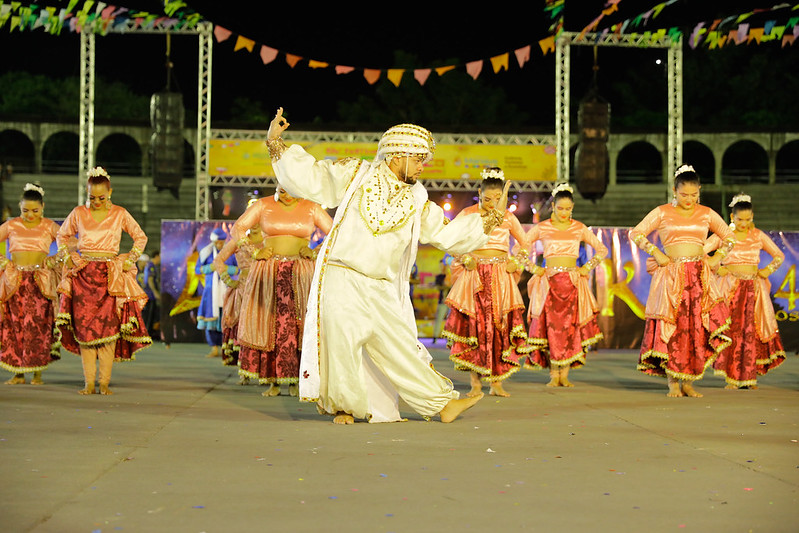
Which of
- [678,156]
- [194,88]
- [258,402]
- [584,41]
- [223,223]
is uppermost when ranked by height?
[194,88]

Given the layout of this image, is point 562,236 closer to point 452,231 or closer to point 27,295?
point 452,231

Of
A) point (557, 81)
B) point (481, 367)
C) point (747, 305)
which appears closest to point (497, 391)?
point (481, 367)

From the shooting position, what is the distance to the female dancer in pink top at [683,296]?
28.2 ft

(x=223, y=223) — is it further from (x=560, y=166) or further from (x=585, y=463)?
(x=585, y=463)

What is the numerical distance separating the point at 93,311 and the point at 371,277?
2773 mm

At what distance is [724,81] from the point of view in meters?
45.3

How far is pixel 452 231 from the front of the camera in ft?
21.4

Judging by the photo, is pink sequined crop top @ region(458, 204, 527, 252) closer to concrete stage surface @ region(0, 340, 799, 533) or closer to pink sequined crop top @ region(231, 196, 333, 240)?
pink sequined crop top @ region(231, 196, 333, 240)

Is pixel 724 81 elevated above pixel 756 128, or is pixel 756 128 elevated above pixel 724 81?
pixel 724 81

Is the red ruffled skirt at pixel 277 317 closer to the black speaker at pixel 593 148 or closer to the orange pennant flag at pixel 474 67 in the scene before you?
the orange pennant flag at pixel 474 67

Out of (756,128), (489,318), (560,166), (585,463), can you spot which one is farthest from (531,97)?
(585,463)

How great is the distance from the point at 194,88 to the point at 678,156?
24354 millimetres

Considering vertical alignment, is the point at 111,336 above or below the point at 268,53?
below

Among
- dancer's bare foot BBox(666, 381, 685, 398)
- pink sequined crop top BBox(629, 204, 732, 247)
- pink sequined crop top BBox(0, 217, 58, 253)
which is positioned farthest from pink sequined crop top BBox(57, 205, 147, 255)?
dancer's bare foot BBox(666, 381, 685, 398)
